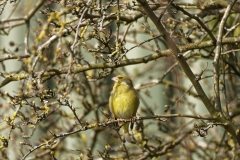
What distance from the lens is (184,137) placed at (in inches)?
194

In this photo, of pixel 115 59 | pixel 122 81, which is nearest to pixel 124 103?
pixel 122 81

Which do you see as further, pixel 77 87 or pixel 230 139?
pixel 77 87

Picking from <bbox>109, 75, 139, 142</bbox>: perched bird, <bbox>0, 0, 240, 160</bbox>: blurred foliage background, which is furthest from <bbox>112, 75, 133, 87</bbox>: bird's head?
<bbox>0, 0, 240, 160</bbox>: blurred foliage background

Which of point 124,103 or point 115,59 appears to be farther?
point 124,103

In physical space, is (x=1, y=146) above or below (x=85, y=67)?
below

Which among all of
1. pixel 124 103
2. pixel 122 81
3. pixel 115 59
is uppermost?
pixel 115 59

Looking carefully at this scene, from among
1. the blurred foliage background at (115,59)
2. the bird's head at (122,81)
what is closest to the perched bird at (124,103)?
the bird's head at (122,81)

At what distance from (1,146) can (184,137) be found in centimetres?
193

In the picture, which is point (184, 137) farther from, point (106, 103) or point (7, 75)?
point (7, 75)

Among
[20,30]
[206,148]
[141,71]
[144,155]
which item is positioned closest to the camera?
[144,155]

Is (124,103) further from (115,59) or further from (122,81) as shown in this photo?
(115,59)

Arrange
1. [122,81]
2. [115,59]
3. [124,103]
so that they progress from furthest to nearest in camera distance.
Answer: [122,81] < [124,103] < [115,59]

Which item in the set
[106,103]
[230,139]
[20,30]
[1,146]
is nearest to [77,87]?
[106,103]

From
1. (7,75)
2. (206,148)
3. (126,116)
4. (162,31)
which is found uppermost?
(162,31)
